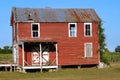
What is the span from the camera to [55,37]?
53.7 m

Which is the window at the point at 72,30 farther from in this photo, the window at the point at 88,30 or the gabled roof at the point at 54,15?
the window at the point at 88,30

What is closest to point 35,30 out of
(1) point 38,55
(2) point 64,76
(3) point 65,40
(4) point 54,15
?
(1) point 38,55

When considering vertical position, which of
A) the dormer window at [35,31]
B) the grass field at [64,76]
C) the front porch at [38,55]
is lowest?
the grass field at [64,76]

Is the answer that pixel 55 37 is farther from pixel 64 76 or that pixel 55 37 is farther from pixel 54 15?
pixel 64 76

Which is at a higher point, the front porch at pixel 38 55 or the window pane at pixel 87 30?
the window pane at pixel 87 30

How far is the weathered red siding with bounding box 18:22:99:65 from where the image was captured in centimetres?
5284

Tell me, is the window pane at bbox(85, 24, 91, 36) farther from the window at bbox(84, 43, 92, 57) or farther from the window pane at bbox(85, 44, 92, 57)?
the window pane at bbox(85, 44, 92, 57)

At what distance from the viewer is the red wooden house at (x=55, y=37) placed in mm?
52531

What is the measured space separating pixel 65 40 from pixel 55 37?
127 cm

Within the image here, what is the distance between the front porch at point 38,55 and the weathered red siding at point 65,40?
1.30ft

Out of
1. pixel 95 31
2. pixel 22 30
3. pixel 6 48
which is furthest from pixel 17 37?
pixel 6 48

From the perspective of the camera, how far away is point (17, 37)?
5341cm

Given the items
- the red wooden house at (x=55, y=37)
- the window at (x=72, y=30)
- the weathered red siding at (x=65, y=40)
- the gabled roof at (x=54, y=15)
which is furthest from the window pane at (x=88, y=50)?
the gabled roof at (x=54, y=15)

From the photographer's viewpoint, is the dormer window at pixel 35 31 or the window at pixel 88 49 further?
the window at pixel 88 49
